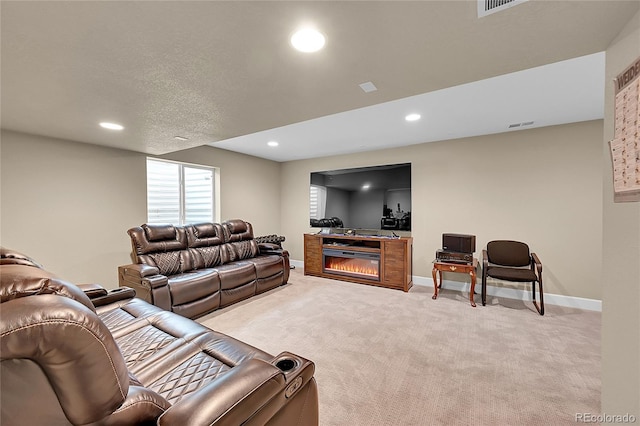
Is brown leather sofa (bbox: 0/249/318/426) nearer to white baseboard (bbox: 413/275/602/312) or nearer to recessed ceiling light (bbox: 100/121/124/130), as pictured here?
recessed ceiling light (bbox: 100/121/124/130)

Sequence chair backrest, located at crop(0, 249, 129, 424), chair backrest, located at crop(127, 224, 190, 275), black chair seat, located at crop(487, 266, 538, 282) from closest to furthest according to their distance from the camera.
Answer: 1. chair backrest, located at crop(0, 249, 129, 424)
2. black chair seat, located at crop(487, 266, 538, 282)
3. chair backrest, located at crop(127, 224, 190, 275)

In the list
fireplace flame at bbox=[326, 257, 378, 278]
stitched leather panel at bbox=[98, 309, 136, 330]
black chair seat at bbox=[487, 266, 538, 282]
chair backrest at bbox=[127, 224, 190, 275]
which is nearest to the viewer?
stitched leather panel at bbox=[98, 309, 136, 330]

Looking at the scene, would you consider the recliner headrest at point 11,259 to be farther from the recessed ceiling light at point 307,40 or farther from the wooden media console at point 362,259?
the wooden media console at point 362,259

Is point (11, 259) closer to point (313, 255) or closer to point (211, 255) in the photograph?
point (211, 255)

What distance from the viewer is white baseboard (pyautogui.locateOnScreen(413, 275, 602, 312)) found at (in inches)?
133

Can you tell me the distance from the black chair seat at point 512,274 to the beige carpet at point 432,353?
45 cm

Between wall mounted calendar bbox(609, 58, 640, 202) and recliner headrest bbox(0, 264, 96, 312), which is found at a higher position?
wall mounted calendar bbox(609, 58, 640, 202)

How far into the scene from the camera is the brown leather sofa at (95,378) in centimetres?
63

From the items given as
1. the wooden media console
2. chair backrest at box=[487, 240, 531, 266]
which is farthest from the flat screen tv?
chair backrest at box=[487, 240, 531, 266]

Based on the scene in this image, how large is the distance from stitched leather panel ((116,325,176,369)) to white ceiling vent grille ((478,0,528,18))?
2.46 metres

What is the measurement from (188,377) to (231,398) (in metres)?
0.62

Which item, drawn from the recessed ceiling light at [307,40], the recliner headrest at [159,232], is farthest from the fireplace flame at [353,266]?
the recessed ceiling light at [307,40]

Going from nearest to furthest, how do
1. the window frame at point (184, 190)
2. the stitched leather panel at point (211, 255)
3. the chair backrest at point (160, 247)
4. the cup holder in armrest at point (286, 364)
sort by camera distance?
the cup holder in armrest at point (286, 364) → the chair backrest at point (160, 247) → the stitched leather panel at point (211, 255) → the window frame at point (184, 190)

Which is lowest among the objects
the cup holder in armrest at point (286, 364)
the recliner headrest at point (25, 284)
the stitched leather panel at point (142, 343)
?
the stitched leather panel at point (142, 343)
